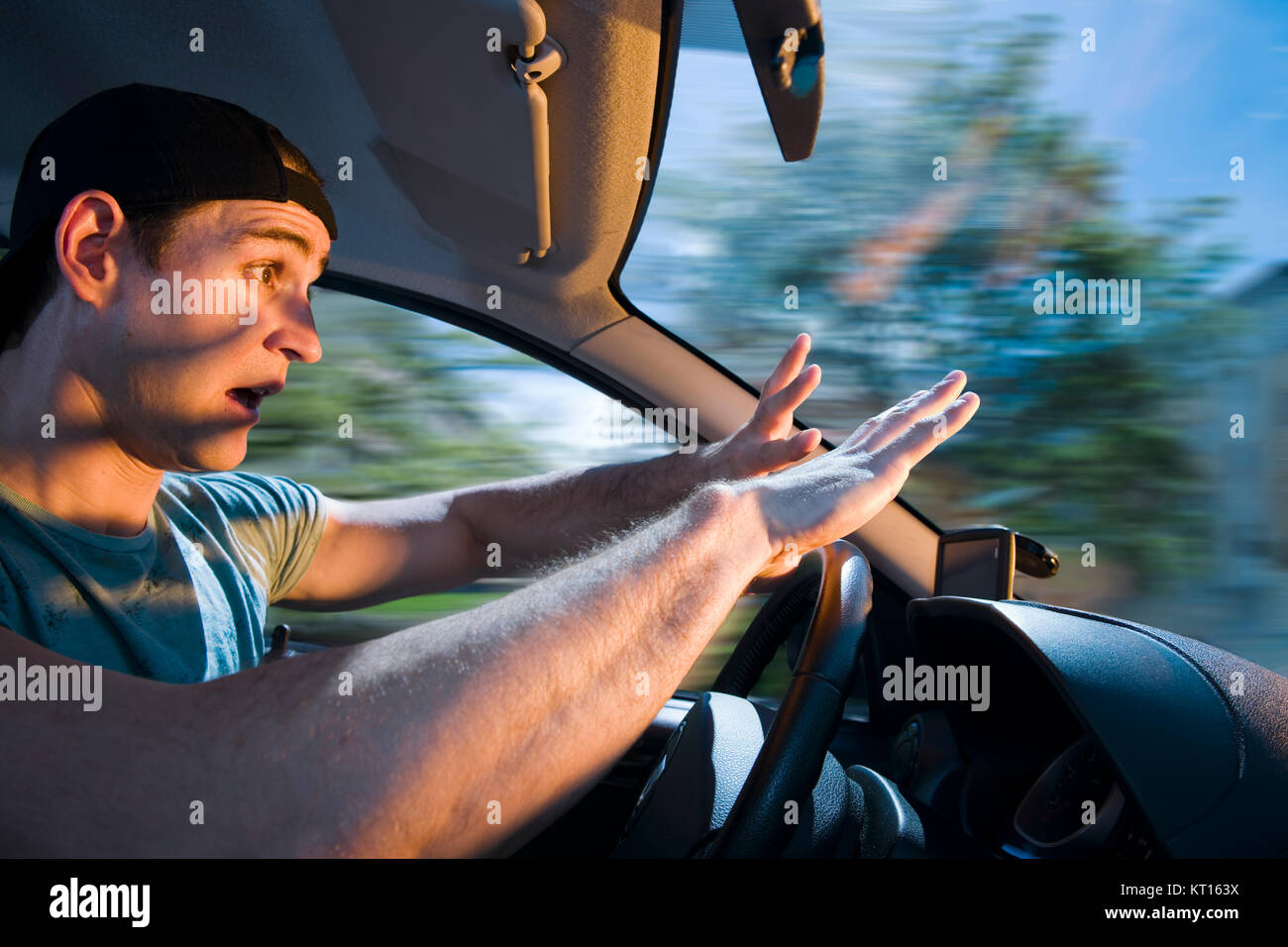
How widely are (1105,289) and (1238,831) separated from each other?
1644 mm

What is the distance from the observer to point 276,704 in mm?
728

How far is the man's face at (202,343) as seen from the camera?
1219 millimetres

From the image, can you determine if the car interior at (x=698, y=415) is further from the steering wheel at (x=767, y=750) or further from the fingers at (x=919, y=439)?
the fingers at (x=919, y=439)

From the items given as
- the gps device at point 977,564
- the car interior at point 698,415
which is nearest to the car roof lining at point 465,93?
the car interior at point 698,415

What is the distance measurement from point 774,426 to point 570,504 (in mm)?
562

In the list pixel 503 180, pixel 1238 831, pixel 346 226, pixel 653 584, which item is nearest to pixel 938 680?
pixel 1238 831

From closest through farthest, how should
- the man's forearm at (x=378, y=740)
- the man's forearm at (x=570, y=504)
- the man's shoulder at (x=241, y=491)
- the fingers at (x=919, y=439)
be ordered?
the man's forearm at (x=378, y=740) < the fingers at (x=919, y=439) < the man's shoulder at (x=241, y=491) < the man's forearm at (x=570, y=504)

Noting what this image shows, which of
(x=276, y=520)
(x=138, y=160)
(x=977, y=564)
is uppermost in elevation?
(x=138, y=160)

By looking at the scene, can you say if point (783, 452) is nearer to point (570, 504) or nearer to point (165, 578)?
point (570, 504)

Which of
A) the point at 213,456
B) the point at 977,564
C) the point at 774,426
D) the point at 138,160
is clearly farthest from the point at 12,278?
the point at 977,564

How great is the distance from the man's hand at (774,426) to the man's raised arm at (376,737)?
73 centimetres

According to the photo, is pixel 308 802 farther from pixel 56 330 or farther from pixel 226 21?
pixel 226 21

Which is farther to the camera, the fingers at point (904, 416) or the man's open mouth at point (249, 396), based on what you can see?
the man's open mouth at point (249, 396)

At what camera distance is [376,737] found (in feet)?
2.28
